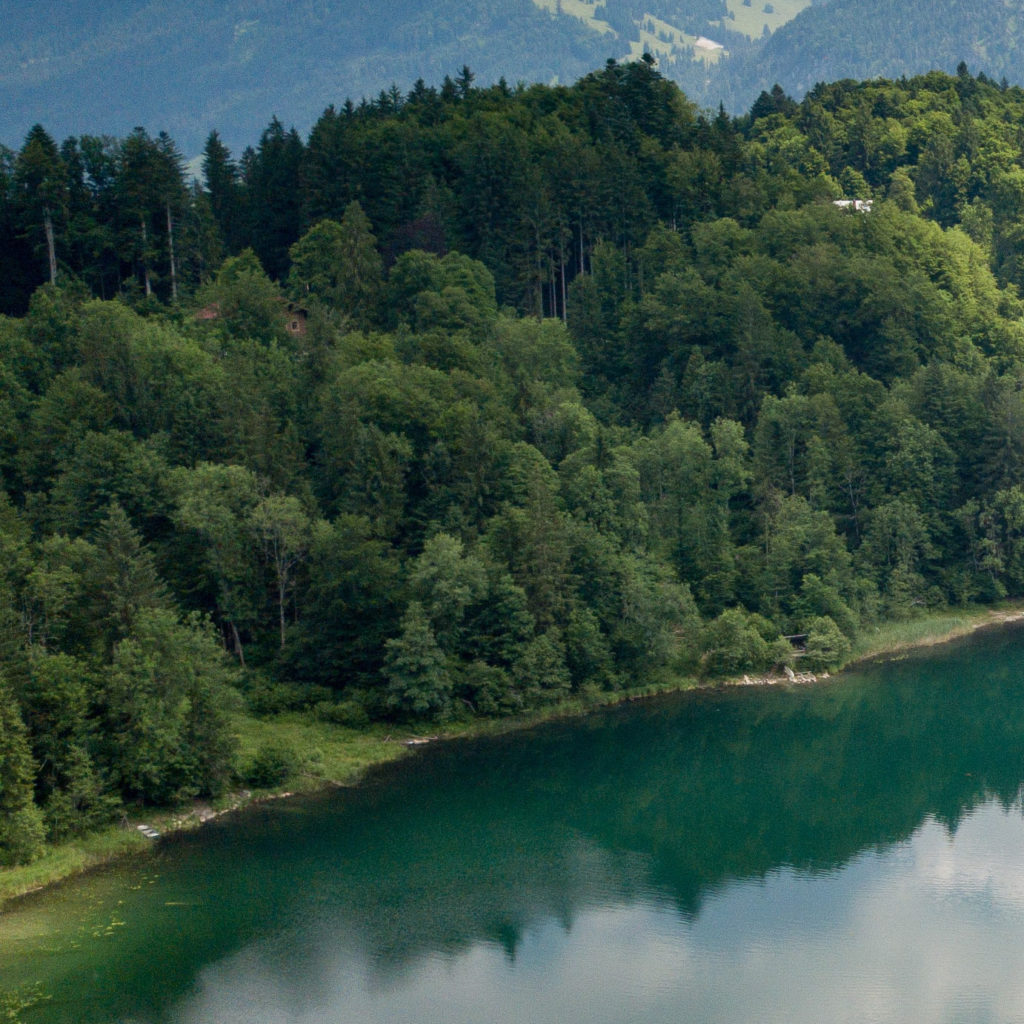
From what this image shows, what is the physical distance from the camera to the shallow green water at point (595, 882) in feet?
125

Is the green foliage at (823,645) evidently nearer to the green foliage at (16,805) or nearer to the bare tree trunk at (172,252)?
the green foliage at (16,805)

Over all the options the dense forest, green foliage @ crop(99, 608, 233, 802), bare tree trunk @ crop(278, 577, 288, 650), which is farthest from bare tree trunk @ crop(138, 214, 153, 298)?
green foliage @ crop(99, 608, 233, 802)

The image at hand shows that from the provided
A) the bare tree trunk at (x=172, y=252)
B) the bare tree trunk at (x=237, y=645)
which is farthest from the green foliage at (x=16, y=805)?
the bare tree trunk at (x=172, y=252)

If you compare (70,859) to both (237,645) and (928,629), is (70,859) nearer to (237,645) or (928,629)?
(237,645)

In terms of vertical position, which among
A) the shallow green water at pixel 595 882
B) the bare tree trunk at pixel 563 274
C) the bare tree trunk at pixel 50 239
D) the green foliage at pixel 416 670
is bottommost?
the shallow green water at pixel 595 882

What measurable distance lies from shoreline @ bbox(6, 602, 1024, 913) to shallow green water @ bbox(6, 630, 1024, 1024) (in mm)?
812

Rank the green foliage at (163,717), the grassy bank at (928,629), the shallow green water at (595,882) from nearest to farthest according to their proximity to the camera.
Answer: the shallow green water at (595,882) < the green foliage at (163,717) < the grassy bank at (928,629)

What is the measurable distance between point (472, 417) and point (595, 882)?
26.9 meters

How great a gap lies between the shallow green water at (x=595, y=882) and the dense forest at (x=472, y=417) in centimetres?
368

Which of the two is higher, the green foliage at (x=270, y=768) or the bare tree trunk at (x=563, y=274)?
the bare tree trunk at (x=563, y=274)

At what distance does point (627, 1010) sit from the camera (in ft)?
123

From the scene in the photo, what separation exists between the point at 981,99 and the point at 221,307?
70.2 meters

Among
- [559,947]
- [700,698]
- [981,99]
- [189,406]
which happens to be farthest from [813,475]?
[981,99]

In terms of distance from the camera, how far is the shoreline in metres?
44.3
